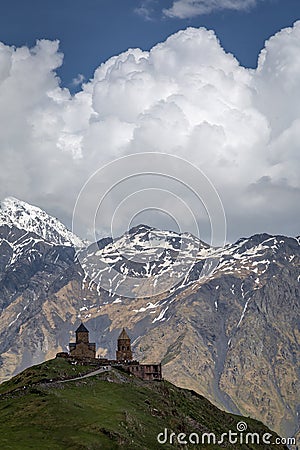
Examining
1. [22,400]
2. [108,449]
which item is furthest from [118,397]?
[108,449]

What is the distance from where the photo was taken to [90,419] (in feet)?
502

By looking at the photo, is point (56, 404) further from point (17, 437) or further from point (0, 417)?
point (17, 437)

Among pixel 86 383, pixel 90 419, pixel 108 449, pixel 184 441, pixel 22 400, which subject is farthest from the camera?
pixel 86 383

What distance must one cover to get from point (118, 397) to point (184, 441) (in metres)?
20.4

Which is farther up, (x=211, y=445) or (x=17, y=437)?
(x=211, y=445)

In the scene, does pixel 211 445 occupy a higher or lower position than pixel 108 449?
higher

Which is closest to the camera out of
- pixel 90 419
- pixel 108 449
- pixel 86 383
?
pixel 108 449

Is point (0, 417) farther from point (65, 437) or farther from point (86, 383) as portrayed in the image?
point (86, 383)

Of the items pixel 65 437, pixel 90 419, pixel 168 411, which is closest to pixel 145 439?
pixel 90 419

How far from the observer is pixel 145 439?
520 ft

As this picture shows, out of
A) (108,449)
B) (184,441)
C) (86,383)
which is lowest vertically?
(108,449)

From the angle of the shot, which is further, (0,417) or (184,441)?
(184,441)

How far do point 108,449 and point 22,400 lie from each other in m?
41.2

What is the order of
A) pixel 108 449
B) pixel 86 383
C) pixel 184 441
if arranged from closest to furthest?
pixel 108 449 < pixel 184 441 < pixel 86 383
